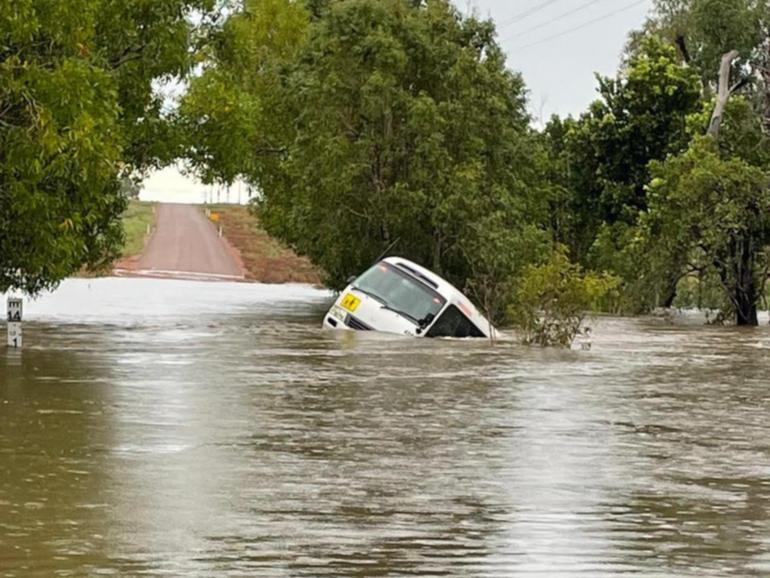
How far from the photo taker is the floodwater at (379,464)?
9352mm

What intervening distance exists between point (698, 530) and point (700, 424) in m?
7.28

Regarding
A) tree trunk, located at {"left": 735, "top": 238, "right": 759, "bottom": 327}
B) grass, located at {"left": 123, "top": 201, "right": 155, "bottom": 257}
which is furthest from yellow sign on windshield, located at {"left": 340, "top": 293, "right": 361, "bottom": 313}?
grass, located at {"left": 123, "top": 201, "right": 155, "bottom": 257}

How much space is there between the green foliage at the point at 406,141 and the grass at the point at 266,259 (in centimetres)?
2803

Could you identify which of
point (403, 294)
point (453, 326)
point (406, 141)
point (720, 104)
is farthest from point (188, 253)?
point (453, 326)

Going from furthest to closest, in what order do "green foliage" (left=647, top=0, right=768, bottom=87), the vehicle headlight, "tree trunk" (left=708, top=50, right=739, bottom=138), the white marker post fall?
"green foliage" (left=647, top=0, right=768, bottom=87) → "tree trunk" (left=708, top=50, right=739, bottom=138) → the vehicle headlight → the white marker post

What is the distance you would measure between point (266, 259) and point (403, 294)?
57.3 m

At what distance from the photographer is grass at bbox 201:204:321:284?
83.9 m

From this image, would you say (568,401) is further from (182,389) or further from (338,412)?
(182,389)

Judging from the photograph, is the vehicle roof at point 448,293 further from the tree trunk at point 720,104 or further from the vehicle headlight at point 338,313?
the tree trunk at point 720,104

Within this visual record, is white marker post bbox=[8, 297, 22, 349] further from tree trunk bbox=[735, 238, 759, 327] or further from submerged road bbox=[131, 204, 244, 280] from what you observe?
submerged road bbox=[131, 204, 244, 280]

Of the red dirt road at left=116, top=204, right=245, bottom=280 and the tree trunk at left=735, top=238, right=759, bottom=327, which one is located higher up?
the red dirt road at left=116, top=204, right=245, bottom=280

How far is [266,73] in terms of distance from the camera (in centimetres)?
5066

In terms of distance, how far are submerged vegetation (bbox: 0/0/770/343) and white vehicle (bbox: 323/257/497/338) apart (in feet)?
4.58

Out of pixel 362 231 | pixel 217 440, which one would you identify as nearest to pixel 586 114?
pixel 362 231
